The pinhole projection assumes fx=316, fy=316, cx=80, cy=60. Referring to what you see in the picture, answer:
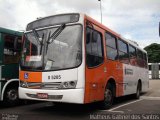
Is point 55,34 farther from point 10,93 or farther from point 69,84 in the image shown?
point 10,93

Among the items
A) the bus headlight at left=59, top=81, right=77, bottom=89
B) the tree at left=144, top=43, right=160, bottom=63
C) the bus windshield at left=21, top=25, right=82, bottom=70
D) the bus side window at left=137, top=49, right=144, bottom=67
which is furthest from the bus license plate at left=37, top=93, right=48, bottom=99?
the tree at left=144, top=43, right=160, bottom=63

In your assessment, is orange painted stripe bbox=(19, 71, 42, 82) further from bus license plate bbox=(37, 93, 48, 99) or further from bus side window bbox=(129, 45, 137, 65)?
bus side window bbox=(129, 45, 137, 65)

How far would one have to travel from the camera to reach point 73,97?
8883 mm

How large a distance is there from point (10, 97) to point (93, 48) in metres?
3.84

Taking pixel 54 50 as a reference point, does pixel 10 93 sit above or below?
below

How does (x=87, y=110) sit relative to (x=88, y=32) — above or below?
below

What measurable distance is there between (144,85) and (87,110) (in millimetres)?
7761

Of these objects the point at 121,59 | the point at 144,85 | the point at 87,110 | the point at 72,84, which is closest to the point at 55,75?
the point at 72,84

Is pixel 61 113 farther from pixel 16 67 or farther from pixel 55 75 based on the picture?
pixel 16 67

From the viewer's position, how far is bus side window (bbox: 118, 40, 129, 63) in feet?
42.3

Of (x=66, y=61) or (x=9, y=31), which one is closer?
(x=66, y=61)

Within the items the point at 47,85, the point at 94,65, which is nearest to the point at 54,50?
the point at 47,85

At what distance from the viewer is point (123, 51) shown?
13.4 m

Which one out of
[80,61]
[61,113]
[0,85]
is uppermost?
[80,61]
